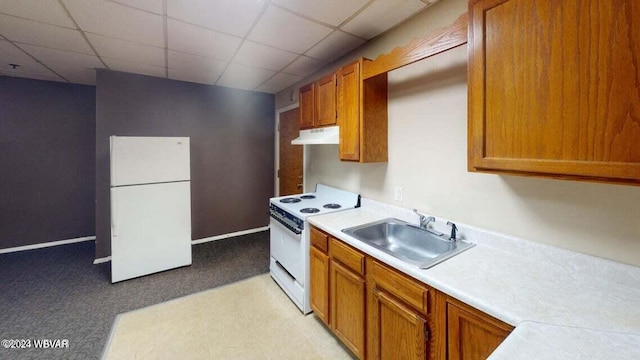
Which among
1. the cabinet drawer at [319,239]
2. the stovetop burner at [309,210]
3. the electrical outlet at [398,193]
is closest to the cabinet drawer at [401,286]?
the cabinet drawer at [319,239]

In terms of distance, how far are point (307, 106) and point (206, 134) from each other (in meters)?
2.02

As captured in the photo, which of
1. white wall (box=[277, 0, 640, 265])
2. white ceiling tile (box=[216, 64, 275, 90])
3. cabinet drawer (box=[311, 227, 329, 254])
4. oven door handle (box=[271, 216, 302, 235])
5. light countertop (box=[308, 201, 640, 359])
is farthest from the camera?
white ceiling tile (box=[216, 64, 275, 90])

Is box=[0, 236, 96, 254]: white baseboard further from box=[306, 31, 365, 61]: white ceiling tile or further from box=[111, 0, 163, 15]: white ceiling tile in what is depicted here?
box=[306, 31, 365, 61]: white ceiling tile

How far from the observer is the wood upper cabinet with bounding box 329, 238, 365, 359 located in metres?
1.60

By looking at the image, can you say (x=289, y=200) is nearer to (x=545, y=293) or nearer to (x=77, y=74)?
(x=545, y=293)

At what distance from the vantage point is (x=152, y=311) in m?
2.29

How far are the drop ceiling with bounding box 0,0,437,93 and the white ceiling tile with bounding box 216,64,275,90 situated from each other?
0.03 metres

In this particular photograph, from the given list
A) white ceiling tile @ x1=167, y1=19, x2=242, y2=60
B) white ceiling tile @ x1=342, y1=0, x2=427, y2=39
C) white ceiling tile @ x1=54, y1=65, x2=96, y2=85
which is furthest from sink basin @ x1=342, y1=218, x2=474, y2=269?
white ceiling tile @ x1=54, y1=65, x2=96, y2=85

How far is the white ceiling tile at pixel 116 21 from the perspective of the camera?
1764mm

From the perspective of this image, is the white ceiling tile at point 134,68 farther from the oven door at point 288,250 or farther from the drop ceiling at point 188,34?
the oven door at point 288,250

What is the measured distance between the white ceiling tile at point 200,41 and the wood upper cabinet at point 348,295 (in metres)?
1.99

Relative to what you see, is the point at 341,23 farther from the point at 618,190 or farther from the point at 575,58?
the point at 618,190

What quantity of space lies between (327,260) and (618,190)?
5.21 ft

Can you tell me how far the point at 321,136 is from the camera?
250 cm
